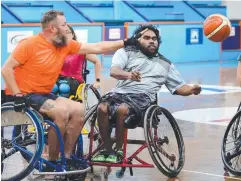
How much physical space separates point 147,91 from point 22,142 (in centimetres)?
148

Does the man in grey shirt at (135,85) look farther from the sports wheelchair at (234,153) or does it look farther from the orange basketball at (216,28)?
the orange basketball at (216,28)

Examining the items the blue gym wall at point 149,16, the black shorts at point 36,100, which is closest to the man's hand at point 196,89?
the black shorts at point 36,100

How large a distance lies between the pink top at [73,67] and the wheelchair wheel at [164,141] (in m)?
1.38

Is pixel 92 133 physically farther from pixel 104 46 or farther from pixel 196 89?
pixel 196 89

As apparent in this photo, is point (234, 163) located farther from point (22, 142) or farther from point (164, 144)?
point (22, 142)

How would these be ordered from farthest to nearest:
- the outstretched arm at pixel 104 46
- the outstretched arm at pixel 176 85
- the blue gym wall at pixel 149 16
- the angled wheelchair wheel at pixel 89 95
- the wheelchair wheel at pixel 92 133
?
the blue gym wall at pixel 149 16, the angled wheelchair wheel at pixel 89 95, the outstretched arm at pixel 176 85, the wheelchair wheel at pixel 92 133, the outstretched arm at pixel 104 46

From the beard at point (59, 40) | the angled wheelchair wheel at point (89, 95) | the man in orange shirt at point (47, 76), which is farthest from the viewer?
the angled wheelchair wheel at point (89, 95)

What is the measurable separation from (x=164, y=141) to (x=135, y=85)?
0.64 m

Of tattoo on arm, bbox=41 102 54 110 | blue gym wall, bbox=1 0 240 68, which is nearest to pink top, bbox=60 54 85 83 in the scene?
tattoo on arm, bbox=41 102 54 110

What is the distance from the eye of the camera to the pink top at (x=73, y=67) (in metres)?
8.82

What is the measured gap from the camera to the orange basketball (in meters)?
8.42

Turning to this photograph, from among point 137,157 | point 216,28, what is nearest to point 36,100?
point 137,157

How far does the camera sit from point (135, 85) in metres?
7.69

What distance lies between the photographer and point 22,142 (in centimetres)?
687
